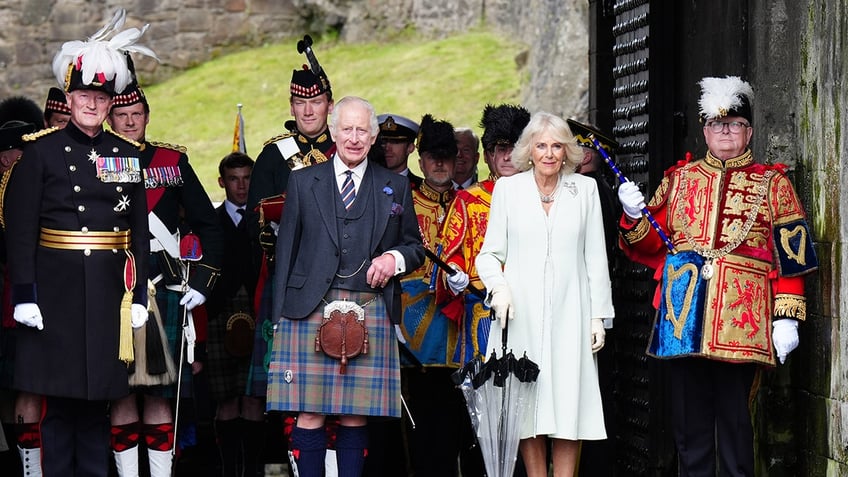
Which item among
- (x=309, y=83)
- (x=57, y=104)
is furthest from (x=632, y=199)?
(x=57, y=104)

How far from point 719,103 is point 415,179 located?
8.34 feet

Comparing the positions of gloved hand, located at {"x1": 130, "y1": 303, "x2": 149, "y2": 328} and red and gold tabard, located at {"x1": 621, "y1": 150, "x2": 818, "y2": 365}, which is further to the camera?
gloved hand, located at {"x1": 130, "y1": 303, "x2": 149, "y2": 328}

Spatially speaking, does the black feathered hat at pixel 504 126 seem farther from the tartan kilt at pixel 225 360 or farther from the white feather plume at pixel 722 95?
the tartan kilt at pixel 225 360

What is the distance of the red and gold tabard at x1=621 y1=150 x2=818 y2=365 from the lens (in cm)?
668

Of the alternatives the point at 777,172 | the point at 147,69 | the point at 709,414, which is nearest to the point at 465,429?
the point at 709,414

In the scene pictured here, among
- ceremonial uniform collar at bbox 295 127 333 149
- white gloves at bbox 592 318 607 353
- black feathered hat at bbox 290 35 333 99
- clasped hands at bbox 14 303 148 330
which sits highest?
black feathered hat at bbox 290 35 333 99

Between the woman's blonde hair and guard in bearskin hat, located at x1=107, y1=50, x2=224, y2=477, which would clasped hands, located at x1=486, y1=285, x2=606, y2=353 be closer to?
the woman's blonde hair

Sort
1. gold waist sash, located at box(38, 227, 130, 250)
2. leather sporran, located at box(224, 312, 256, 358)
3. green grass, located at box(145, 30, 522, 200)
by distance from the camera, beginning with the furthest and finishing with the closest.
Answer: green grass, located at box(145, 30, 522, 200)
leather sporran, located at box(224, 312, 256, 358)
gold waist sash, located at box(38, 227, 130, 250)

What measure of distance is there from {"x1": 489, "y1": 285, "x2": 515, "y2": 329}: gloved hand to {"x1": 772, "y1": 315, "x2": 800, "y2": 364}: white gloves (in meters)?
1.12

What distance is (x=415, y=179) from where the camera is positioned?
898 cm

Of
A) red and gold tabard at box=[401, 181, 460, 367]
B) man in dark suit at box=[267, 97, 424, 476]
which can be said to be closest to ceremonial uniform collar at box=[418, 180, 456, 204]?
red and gold tabard at box=[401, 181, 460, 367]

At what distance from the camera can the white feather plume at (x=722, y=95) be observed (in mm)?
6816

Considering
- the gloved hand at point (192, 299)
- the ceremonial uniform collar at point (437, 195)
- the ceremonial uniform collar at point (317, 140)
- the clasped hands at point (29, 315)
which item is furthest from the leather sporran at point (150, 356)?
the ceremonial uniform collar at point (437, 195)

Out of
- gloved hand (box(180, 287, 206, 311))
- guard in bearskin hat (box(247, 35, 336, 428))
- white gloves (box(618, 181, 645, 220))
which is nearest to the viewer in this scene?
white gloves (box(618, 181, 645, 220))
